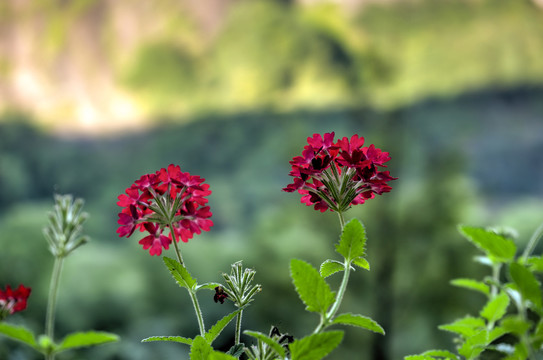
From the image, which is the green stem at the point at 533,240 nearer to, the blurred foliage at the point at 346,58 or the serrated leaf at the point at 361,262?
the serrated leaf at the point at 361,262

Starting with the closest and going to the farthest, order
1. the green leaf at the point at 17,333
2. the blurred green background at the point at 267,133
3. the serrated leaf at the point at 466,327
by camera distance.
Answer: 1. the green leaf at the point at 17,333
2. the serrated leaf at the point at 466,327
3. the blurred green background at the point at 267,133

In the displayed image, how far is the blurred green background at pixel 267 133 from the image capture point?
2902 mm

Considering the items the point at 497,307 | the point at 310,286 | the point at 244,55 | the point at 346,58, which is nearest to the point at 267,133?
the point at 244,55

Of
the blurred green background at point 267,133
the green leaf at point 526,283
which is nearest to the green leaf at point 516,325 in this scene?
the green leaf at point 526,283

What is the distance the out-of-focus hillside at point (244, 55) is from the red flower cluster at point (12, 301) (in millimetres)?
3055

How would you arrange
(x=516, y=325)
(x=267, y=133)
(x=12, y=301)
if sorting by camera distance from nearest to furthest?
(x=516, y=325) < (x=12, y=301) < (x=267, y=133)

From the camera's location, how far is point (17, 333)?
27cm

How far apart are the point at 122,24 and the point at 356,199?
11.7 ft

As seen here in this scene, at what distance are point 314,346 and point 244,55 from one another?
3.37m

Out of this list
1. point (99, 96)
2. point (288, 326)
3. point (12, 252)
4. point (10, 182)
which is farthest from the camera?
point (99, 96)

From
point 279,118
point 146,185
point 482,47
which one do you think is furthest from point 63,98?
point 146,185

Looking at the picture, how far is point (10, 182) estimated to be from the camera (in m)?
3.25

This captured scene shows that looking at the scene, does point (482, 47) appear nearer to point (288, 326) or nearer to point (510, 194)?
point (510, 194)

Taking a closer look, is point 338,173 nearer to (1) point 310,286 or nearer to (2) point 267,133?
(1) point 310,286
